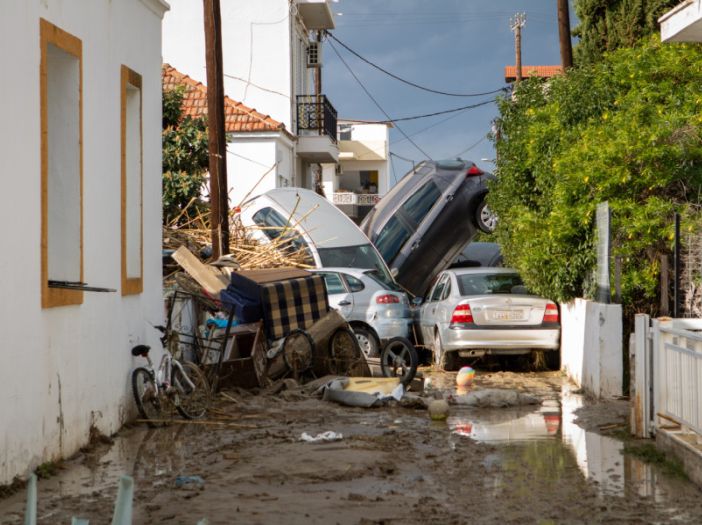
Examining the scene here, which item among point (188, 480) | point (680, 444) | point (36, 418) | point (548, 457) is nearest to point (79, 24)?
point (36, 418)

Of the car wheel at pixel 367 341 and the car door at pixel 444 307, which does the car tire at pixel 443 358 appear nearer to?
the car door at pixel 444 307

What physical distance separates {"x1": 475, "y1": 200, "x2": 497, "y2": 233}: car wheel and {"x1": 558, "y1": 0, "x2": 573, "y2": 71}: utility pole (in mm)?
3471

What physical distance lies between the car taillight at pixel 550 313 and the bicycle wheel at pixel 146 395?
718 centimetres

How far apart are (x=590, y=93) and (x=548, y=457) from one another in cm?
875

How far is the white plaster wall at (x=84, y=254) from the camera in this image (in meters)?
8.19

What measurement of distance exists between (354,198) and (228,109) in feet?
121

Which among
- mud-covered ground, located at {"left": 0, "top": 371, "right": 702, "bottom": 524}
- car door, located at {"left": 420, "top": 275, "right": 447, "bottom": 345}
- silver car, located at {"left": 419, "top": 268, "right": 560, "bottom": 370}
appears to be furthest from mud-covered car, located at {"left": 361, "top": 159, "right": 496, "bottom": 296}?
mud-covered ground, located at {"left": 0, "top": 371, "right": 702, "bottom": 524}

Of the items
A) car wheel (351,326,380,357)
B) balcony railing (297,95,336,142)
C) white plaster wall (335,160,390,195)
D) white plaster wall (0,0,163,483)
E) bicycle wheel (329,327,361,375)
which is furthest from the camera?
white plaster wall (335,160,390,195)

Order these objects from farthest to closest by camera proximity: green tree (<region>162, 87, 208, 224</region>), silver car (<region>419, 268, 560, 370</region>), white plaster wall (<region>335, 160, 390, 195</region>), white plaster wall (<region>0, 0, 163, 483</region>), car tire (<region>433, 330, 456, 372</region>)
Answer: white plaster wall (<region>335, 160, 390, 195</region>)
green tree (<region>162, 87, 208, 224</region>)
car tire (<region>433, 330, 456, 372</region>)
silver car (<region>419, 268, 560, 370</region>)
white plaster wall (<region>0, 0, 163, 483</region>)

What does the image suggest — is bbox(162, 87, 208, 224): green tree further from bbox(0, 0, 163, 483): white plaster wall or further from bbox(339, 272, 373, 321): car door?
bbox(0, 0, 163, 483): white plaster wall

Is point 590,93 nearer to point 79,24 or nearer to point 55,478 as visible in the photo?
point 79,24

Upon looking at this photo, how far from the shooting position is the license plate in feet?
55.6

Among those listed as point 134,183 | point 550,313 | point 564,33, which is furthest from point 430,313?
point 564,33

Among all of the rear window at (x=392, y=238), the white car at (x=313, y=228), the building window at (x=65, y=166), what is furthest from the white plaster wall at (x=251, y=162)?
the building window at (x=65, y=166)
